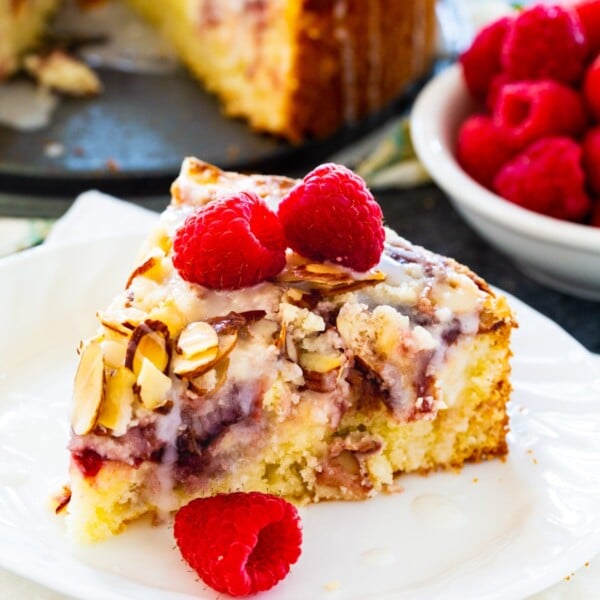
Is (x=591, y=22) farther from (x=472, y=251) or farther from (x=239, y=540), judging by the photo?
(x=239, y=540)

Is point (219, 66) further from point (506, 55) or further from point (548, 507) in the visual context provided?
point (548, 507)

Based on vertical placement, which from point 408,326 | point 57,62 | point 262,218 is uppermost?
point 262,218

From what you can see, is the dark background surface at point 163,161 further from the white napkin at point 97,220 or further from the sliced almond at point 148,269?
the sliced almond at point 148,269

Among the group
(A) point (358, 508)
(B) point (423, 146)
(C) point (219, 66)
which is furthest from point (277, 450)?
(C) point (219, 66)

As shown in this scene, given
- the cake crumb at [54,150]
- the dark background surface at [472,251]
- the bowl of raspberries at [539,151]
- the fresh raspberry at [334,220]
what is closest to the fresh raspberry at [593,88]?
the bowl of raspberries at [539,151]

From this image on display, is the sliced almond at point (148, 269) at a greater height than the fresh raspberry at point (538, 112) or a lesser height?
greater

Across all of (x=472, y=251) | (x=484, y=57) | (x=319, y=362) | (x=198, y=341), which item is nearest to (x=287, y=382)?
(x=319, y=362)
